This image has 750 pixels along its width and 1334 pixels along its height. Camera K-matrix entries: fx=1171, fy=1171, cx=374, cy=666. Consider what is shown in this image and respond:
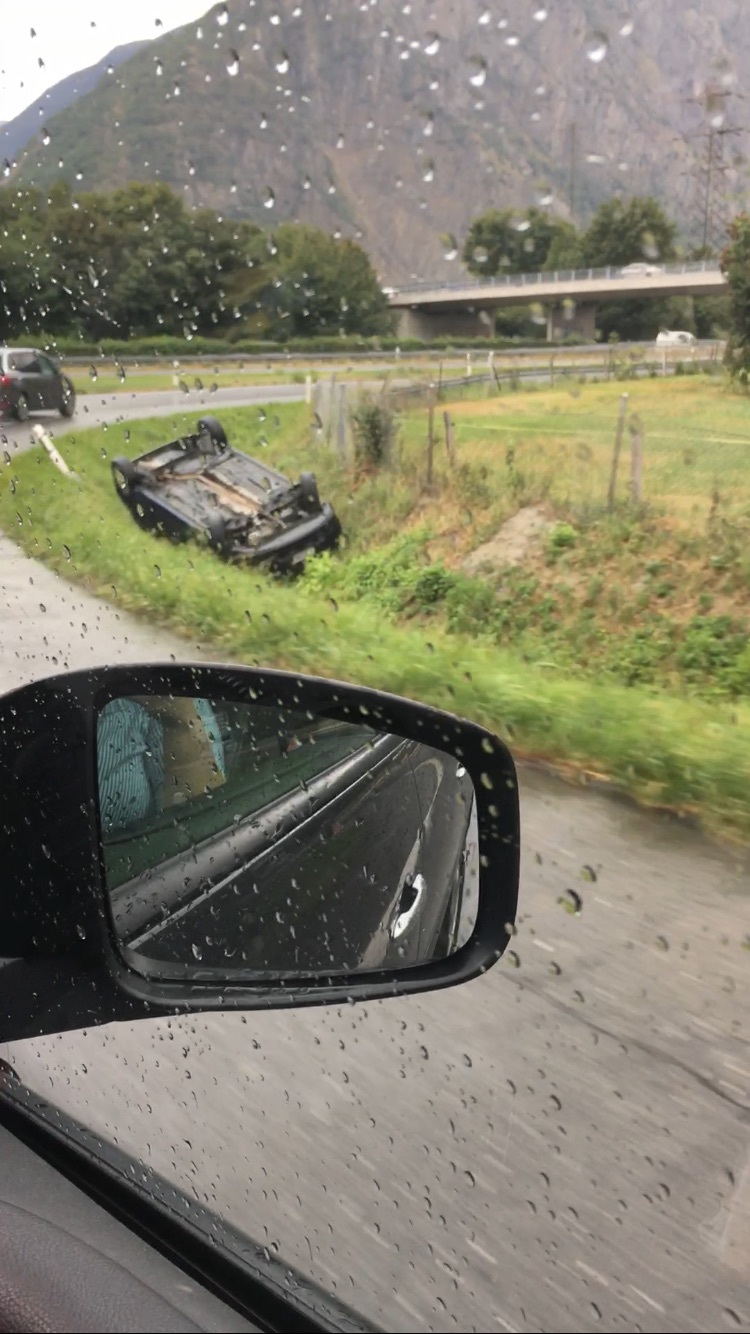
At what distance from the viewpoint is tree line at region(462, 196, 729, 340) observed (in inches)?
63.1

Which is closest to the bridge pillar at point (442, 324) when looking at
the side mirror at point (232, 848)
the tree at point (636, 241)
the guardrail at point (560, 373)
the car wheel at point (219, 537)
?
the guardrail at point (560, 373)

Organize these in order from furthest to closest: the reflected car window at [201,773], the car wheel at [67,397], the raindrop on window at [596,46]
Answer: the car wheel at [67,397] → the reflected car window at [201,773] → the raindrop on window at [596,46]

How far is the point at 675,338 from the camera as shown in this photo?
5.49 ft

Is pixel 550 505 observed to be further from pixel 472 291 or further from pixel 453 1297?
pixel 453 1297

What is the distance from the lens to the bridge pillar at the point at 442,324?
1842mm

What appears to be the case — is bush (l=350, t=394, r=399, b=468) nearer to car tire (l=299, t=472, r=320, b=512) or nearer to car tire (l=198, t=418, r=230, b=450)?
car tire (l=299, t=472, r=320, b=512)

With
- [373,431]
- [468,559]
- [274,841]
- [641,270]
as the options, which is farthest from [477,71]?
[274,841]

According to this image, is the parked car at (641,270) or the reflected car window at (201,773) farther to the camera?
the reflected car window at (201,773)

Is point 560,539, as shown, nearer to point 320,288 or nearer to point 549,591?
point 549,591

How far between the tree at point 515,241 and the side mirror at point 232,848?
656 mm

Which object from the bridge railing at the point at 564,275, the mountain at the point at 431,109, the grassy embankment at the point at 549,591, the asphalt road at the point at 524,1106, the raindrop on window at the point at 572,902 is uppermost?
the mountain at the point at 431,109

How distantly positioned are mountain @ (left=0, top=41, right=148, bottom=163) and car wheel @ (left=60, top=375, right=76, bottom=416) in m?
0.46

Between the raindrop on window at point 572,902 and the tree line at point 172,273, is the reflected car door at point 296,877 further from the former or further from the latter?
the tree line at point 172,273

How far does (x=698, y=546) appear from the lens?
Result: 1897 millimetres
